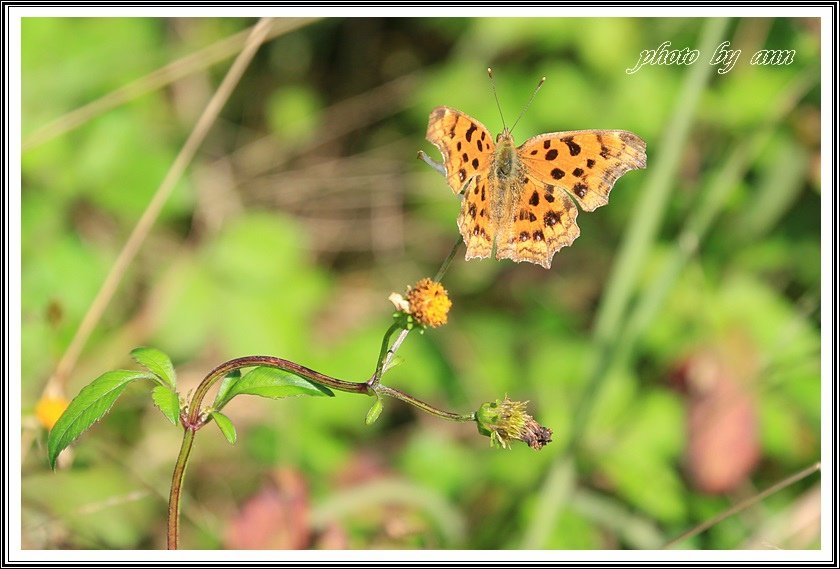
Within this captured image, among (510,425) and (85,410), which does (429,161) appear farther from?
(85,410)

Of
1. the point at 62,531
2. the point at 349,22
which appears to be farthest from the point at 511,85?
the point at 62,531

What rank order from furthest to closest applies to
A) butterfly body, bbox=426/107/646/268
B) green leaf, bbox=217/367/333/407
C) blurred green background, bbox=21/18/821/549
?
blurred green background, bbox=21/18/821/549 → butterfly body, bbox=426/107/646/268 → green leaf, bbox=217/367/333/407

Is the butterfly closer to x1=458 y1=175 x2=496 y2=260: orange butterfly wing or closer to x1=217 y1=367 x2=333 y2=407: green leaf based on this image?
x1=458 y1=175 x2=496 y2=260: orange butterfly wing

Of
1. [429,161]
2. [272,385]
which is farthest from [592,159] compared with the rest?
[272,385]

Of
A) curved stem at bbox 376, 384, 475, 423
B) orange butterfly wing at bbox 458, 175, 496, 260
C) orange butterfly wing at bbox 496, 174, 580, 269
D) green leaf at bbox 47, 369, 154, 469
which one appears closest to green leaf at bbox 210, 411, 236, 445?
green leaf at bbox 47, 369, 154, 469

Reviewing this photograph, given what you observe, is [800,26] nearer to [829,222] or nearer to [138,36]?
[829,222]

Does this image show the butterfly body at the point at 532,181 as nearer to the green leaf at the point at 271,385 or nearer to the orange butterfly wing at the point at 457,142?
the orange butterfly wing at the point at 457,142

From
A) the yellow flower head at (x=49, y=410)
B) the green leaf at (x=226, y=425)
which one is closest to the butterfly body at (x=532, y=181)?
the green leaf at (x=226, y=425)
